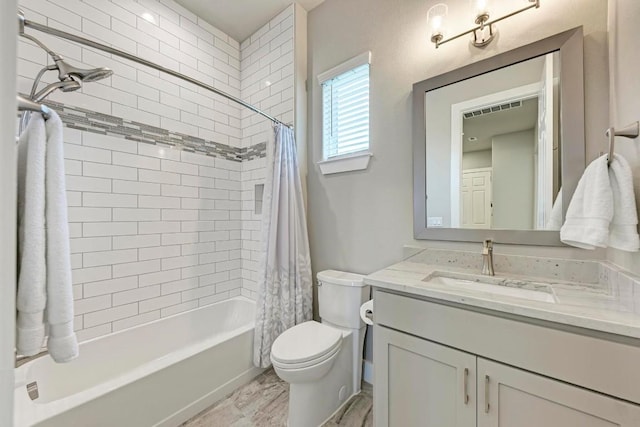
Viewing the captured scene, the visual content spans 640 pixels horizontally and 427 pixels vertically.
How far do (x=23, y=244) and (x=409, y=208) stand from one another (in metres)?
1.65

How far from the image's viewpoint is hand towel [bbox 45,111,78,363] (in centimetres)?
67

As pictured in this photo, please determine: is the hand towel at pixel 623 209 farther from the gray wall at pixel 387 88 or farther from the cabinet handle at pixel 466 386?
the cabinet handle at pixel 466 386

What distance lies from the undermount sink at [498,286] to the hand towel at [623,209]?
29cm

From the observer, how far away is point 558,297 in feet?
3.12

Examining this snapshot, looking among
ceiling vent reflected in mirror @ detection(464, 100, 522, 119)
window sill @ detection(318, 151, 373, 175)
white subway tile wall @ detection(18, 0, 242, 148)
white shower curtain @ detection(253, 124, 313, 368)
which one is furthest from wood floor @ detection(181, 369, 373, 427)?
→ white subway tile wall @ detection(18, 0, 242, 148)

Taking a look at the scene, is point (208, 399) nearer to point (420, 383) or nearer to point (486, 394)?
point (420, 383)

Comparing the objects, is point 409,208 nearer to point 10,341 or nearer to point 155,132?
point 10,341

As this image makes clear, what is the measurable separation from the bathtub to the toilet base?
1.92 ft

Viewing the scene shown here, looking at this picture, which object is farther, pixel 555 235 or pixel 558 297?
pixel 555 235

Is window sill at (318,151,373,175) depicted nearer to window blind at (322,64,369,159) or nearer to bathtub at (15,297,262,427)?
window blind at (322,64,369,159)

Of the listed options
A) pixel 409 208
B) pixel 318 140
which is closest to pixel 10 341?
pixel 409 208

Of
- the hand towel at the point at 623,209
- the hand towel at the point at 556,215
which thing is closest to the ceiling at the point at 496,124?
the hand towel at the point at 556,215

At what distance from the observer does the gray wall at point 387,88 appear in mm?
1136

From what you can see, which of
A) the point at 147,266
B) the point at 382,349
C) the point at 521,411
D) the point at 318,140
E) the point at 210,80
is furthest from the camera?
the point at 210,80
